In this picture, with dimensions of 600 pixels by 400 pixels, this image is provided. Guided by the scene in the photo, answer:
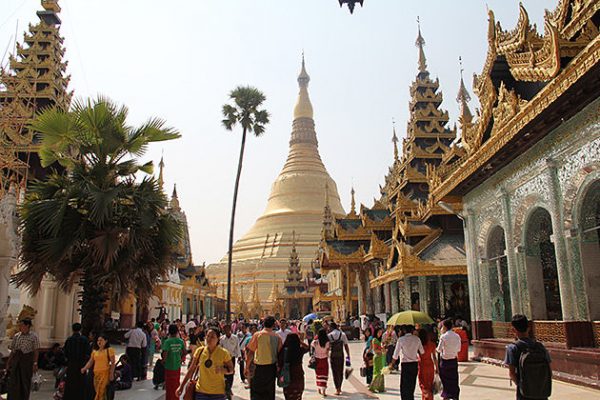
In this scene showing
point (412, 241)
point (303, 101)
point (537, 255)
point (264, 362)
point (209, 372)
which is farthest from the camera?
point (303, 101)

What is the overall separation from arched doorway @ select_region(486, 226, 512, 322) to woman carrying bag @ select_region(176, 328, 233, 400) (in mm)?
11344

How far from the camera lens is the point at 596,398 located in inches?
360

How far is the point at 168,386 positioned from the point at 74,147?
686 centimetres

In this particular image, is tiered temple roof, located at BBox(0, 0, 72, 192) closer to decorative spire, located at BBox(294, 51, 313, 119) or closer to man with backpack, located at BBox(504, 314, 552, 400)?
man with backpack, located at BBox(504, 314, 552, 400)

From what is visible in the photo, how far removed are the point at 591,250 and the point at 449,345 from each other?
439 cm

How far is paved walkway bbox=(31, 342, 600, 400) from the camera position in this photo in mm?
9820

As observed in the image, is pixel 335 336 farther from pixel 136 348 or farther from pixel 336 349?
pixel 136 348

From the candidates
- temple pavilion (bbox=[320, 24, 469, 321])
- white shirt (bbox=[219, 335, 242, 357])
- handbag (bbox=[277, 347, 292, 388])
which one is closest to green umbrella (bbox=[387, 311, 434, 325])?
handbag (bbox=[277, 347, 292, 388])

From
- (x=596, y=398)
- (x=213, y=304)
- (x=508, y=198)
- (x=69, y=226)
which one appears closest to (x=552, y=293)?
(x=508, y=198)

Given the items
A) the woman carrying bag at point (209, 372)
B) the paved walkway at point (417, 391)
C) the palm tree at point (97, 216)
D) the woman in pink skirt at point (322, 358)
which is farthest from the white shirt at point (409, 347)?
the palm tree at point (97, 216)

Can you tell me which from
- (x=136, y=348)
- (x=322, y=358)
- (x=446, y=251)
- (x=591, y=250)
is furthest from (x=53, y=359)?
(x=446, y=251)

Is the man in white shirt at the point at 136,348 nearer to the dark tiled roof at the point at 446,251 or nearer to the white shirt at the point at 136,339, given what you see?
the white shirt at the point at 136,339

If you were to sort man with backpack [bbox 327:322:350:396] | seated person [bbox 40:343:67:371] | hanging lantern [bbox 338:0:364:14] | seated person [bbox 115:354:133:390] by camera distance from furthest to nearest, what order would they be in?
seated person [bbox 40:343:67:371], seated person [bbox 115:354:133:390], man with backpack [bbox 327:322:350:396], hanging lantern [bbox 338:0:364:14]

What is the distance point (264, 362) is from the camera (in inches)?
296
